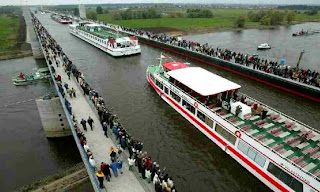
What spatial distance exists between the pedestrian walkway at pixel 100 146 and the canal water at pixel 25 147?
189 inches

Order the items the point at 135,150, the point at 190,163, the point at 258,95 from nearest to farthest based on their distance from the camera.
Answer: the point at 135,150 < the point at 190,163 < the point at 258,95

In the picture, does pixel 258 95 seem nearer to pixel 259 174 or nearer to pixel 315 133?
pixel 315 133

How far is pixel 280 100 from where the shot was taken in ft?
92.8

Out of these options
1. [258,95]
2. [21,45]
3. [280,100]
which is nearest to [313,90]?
[280,100]

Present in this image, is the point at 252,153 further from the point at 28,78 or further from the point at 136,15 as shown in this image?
the point at 136,15

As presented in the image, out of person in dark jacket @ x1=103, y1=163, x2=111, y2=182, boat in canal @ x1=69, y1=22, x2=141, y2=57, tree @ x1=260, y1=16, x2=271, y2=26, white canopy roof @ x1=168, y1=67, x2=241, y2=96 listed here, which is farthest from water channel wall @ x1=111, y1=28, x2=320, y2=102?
tree @ x1=260, y1=16, x2=271, y2=26

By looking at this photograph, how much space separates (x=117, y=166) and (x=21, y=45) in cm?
7332

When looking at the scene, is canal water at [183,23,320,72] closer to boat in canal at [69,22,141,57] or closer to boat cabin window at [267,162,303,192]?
boat in canal at [69,22,141,57]

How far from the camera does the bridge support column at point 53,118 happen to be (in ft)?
80.1

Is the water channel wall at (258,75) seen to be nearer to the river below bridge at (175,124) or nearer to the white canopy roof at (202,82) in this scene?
the river below bridge at (175,124)

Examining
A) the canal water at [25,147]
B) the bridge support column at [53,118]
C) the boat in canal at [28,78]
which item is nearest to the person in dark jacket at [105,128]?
the canal water at [25,147]

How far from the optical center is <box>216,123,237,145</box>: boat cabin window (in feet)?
58.5

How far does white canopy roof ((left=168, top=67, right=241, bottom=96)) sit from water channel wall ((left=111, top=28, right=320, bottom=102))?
41.8ft

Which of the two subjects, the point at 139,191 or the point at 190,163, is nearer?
the point at 139,191
